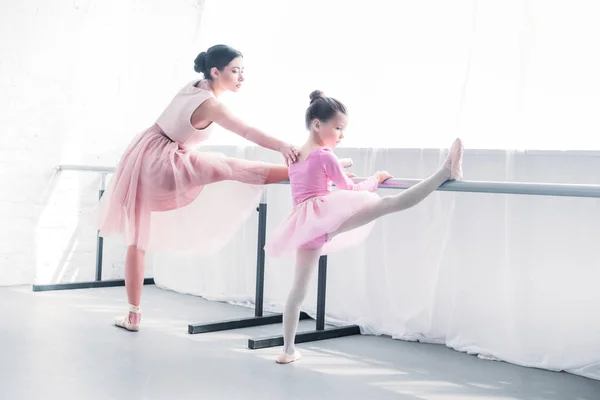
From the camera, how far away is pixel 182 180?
266cm

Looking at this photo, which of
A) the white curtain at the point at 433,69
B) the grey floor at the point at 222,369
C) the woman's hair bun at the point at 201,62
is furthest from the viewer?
the woman's hair bun at the point at 201,62

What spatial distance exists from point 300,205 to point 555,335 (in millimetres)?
958

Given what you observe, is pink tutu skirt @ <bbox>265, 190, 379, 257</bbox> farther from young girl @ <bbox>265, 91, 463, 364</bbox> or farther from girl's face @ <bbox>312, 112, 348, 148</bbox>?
girl's face @ <bbox>312, 112, 348, 148</bbox>

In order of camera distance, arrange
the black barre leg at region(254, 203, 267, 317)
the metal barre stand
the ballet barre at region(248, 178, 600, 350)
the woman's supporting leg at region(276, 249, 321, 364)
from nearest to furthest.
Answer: the ballet barre at region(248, 178, 600, 350) → the woman's supporting leg at region(276, 249, 321, 364) → the black barre leg at region(254, 203, 267, 317) → the metal barre stand

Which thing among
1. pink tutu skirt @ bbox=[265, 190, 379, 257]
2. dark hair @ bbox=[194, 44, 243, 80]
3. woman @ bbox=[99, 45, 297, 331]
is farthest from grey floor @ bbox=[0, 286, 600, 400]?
dark hair @ bbox=[194, 44, 243, 80]

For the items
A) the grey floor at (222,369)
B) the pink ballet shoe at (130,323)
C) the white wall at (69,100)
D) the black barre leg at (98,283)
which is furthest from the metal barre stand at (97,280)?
the pink ballet shoe at (130,323)

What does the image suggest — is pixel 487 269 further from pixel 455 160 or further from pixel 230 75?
pixel 230 75

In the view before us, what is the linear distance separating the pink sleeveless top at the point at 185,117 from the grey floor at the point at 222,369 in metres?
0.76

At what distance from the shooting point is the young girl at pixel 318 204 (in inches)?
86.4

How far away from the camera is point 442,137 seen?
2.80m

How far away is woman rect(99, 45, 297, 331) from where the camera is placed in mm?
2656

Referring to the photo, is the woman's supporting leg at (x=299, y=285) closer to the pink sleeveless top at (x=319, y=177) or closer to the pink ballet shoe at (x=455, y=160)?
the pink sleeveless top at (x=319, y=177)

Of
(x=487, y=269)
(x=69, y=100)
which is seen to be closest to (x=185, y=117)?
(x=487, y=269)

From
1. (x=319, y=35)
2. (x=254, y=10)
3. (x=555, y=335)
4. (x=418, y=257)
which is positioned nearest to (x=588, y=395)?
(x=555, y=335)
